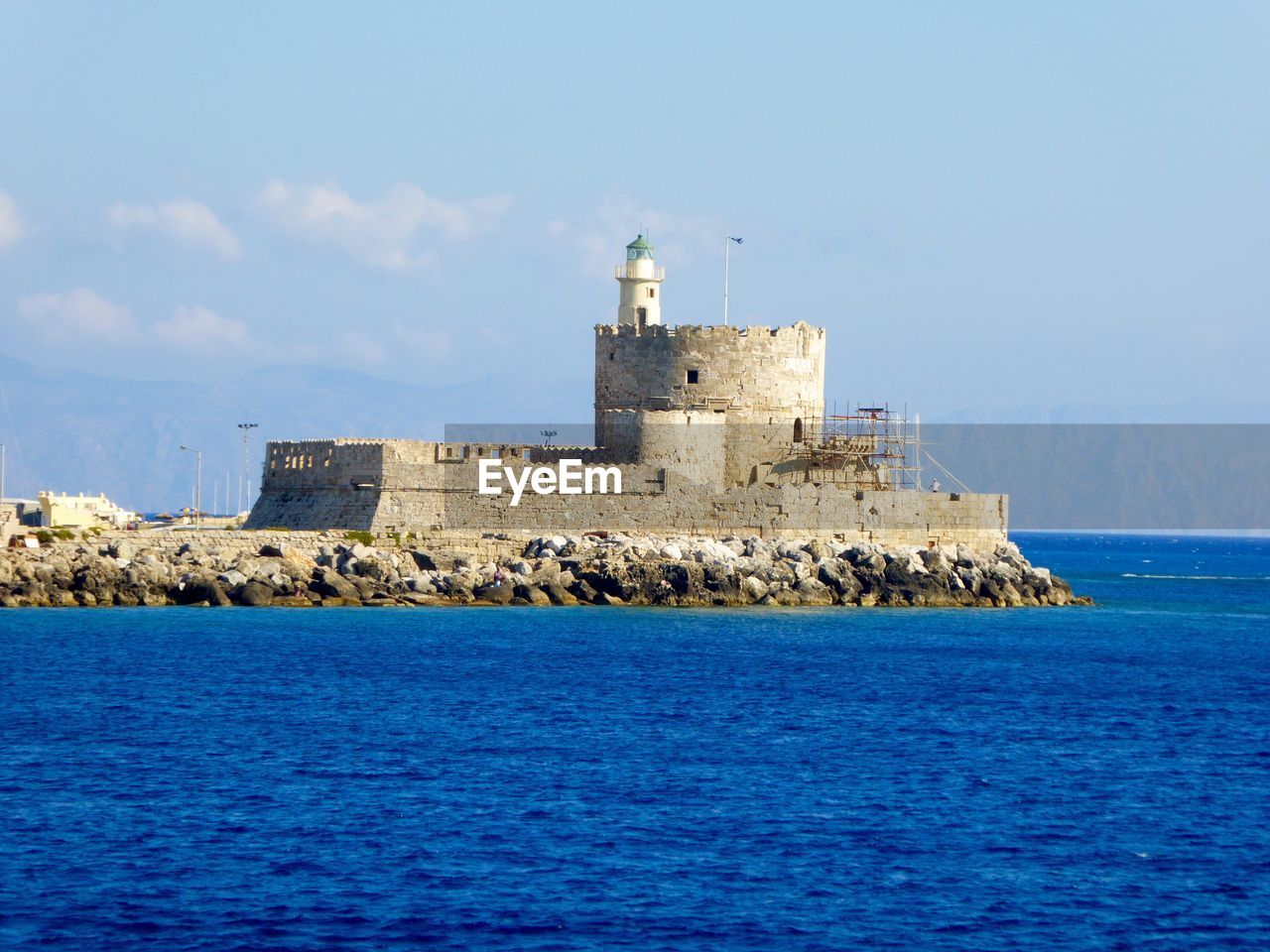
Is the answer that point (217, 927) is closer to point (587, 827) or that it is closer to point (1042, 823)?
point (587, 827)

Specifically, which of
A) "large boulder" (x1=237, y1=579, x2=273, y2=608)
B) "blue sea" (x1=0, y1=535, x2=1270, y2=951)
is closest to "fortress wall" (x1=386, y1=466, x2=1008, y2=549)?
"large boulder" (x1=237, y1=579, x2=273, y2=608)

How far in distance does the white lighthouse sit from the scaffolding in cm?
537

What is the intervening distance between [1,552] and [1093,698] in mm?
23509

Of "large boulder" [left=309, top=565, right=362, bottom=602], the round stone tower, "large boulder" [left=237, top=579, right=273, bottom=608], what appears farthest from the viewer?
Result: the round stone tower

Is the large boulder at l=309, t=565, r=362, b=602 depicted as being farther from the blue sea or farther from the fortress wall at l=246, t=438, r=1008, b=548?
the blue sea

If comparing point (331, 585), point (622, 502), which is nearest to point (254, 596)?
point (331, 585)

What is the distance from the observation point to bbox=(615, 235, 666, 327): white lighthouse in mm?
49344

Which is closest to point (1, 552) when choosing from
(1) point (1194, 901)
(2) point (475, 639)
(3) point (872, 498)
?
(2) point (475, 639)

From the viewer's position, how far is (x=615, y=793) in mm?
20578

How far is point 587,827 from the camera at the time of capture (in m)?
18.9

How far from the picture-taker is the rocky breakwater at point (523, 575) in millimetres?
40250

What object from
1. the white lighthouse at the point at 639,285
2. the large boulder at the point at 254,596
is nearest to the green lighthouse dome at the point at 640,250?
the white lighthouse at the point at 639,285

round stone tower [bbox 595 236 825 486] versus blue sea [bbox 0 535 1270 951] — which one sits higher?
round stone tower [bbox 595 236 825 486]

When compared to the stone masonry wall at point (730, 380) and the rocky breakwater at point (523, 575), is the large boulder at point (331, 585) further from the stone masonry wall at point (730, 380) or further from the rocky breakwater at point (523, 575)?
the stone masonry wall at point (730, 380)
